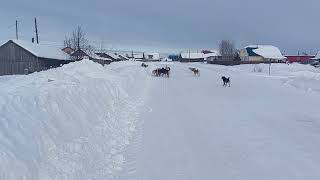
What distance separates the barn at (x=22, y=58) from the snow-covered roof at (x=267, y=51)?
286ft

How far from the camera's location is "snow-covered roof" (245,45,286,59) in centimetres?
13625

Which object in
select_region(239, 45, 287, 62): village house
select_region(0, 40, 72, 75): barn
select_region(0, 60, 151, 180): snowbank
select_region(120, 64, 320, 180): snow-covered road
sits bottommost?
select_region(120, 64, 320, 180): snow-covered road

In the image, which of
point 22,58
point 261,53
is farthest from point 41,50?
point 261,53

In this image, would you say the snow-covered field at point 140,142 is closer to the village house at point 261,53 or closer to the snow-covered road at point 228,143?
the snow-covered road at point 228,143

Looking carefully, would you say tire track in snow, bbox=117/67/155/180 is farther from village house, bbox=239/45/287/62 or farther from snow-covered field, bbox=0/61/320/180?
village house, bbox=239/45/287/62

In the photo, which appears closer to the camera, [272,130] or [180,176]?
[180,176]

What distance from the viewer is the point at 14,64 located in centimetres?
6075

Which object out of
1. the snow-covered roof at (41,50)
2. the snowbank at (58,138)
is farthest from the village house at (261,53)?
the snowbank at (58,138)

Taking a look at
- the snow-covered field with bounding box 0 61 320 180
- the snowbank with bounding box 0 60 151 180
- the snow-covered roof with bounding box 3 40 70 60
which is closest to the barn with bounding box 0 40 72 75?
the snow-covered roof with bounding box 3 40 70 60

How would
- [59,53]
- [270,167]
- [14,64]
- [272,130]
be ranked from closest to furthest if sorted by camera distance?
[270,167] → [272,130] → [14,64] → [59,53]

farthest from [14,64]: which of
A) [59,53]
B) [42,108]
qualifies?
[42,108]

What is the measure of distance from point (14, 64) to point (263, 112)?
49328 mm

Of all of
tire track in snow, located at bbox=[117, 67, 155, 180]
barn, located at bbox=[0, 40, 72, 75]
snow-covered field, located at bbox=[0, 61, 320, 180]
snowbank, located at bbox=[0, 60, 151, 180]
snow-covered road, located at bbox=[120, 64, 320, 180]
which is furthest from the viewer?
barn, located at bbox=[0, 40, 72, 75]

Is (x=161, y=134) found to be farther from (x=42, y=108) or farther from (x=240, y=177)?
(x=240, y=177)
